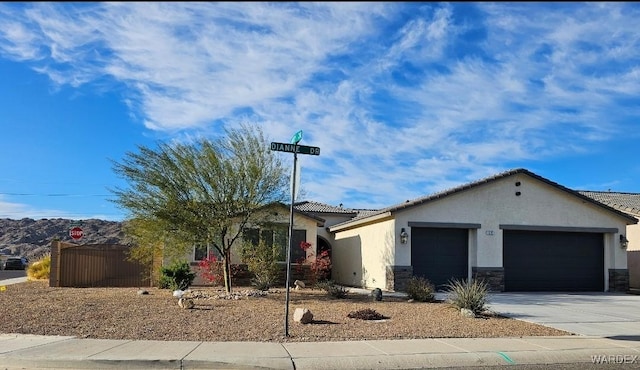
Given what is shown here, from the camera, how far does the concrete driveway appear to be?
12.9 meters

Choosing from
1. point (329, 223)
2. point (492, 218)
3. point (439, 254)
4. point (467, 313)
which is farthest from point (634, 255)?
point (467, 313)

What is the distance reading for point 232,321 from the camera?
42.3 ft

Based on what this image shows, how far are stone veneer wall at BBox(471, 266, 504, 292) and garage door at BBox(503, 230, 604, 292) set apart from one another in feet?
1.85

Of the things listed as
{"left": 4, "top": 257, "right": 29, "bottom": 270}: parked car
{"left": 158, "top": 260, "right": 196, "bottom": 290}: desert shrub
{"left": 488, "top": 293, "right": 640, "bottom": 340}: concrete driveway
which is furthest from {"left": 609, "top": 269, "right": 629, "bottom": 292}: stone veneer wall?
{"left": 4, "top": 257, "right": 29, "bottom": 270}: parked car

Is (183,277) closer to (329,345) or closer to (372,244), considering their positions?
(372,244)

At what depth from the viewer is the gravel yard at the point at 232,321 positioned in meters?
11.4

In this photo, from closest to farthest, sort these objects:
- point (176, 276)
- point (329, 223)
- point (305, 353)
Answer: point (305, 353)
point (176, 276)
point (329, 223)

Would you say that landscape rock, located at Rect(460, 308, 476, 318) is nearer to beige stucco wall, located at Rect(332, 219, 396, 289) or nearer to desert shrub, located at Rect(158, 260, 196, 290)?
beige stucco wall, located at Rect(332, 219, 396, 289)

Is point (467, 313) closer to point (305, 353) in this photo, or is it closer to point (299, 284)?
point (305, 353)

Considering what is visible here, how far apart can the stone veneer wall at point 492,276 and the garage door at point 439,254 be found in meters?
0.51

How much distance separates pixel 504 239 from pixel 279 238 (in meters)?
8.94

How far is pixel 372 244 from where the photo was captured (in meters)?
24.6

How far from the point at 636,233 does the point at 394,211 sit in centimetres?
1314

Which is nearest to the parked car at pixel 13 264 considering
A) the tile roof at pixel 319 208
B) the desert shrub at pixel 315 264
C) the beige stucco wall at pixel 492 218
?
the tile roof at pixel 319 208
